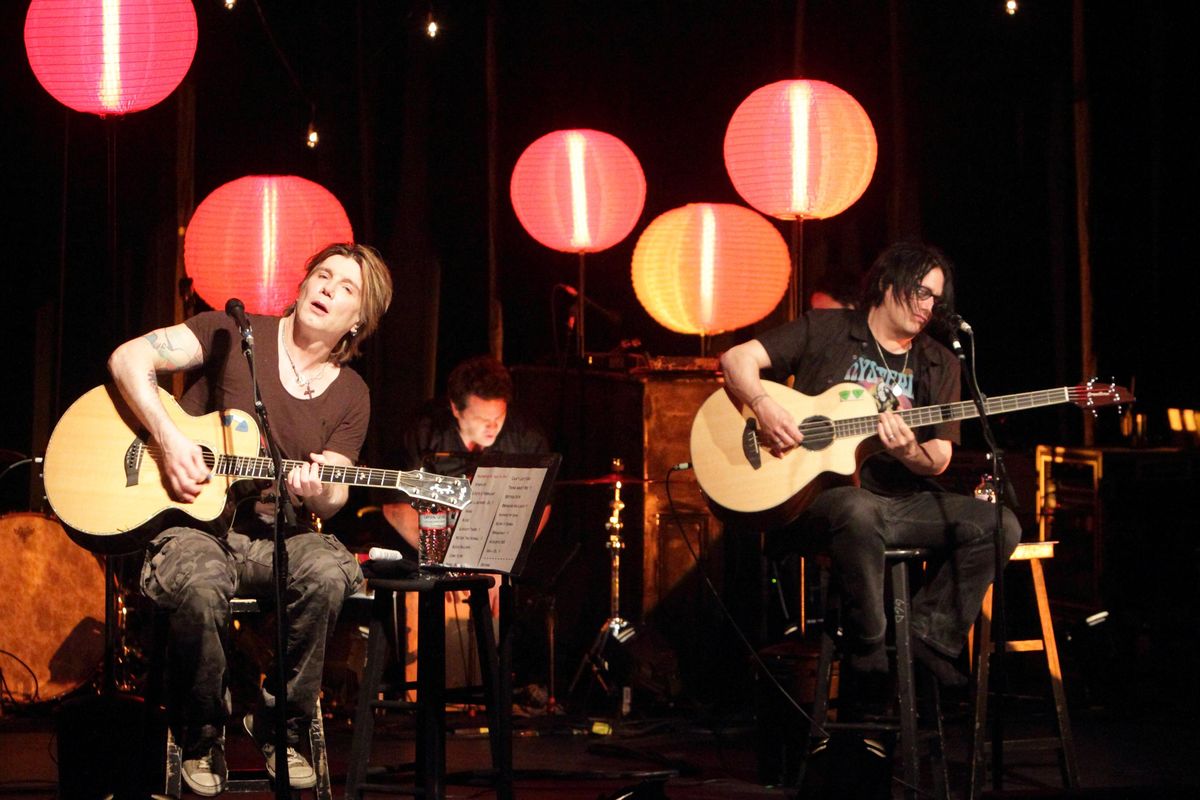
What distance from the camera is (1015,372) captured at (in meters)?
7.61

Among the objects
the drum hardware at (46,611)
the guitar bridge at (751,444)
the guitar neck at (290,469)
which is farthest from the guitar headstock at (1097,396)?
the drum hardware at (46,611)

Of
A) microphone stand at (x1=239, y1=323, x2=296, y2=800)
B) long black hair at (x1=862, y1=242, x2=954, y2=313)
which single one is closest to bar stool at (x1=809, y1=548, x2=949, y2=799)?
long black hair at (x1=862, y1=242, x2=954, y2=313)

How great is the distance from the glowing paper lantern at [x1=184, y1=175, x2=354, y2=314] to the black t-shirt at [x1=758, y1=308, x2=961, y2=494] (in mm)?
2256

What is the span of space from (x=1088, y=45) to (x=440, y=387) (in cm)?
363

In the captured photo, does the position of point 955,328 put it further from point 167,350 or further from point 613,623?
point 613,623

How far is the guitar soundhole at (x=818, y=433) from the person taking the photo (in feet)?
15.1

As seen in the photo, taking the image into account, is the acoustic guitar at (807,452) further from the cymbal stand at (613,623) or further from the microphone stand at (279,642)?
the microphone stand at (279,642)

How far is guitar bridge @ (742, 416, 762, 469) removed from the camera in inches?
183

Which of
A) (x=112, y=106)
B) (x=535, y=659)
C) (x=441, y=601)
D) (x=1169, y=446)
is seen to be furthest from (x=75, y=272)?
(x=1169, y=446)

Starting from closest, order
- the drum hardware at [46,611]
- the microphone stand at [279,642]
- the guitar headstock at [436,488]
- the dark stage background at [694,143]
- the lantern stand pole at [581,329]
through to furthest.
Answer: the microphone stand at [279,642], the guitar headstock at [436,488], the drum hardware at [46,611], the lantern stand pole at [581,329], the dark stage background at [694,143]

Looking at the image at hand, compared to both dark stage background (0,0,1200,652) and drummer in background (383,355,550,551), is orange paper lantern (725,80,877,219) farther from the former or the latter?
dark stage background (0,0,1200,652)

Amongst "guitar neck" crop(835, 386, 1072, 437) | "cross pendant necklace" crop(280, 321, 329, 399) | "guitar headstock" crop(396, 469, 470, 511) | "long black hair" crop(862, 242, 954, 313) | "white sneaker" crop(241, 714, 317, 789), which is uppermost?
"long black hair" crop(862, 242, 954, 313)

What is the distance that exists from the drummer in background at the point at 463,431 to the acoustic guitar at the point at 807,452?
1.41 metres

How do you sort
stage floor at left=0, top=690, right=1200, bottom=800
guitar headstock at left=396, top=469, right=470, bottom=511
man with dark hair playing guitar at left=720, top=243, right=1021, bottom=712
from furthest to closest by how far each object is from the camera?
stage floor at left=0, top=690, right=1200, bottom=800, man with dark hair playing guitar at left=720, top=243, right=1021, bottom=712, guitar headstock at left=396, top=469, right=470, bottom=511
